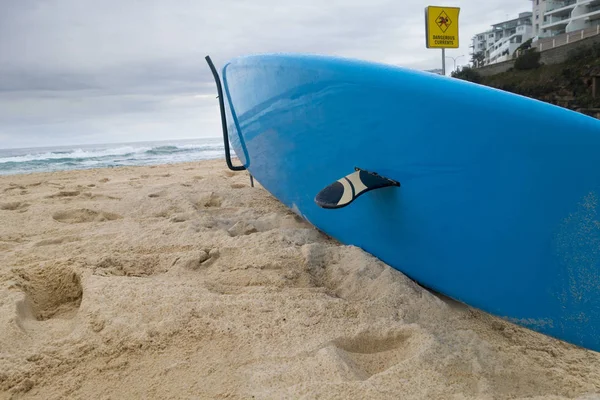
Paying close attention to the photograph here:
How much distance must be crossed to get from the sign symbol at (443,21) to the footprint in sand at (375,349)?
330 centimetres

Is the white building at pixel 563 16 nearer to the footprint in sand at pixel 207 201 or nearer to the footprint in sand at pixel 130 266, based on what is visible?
the footprint in sand at pixel 207 201

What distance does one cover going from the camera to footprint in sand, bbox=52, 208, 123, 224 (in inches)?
91.0

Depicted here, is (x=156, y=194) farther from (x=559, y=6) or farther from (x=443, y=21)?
(x=559, y=6)

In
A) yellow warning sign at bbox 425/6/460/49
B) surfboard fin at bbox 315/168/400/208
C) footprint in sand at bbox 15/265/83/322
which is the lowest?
footprint in sand at bbox 15/265/83/322

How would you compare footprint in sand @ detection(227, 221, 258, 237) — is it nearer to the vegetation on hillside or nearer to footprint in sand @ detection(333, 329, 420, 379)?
footprint in sand @ detection(333, 329, 420, 379)

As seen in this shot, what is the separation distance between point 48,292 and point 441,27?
11.7ft

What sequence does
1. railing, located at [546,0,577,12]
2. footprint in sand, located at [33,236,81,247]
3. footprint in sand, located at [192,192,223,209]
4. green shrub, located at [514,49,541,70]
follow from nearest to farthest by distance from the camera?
footprint in sand, located at [33,236,81,247]
footprint in sand, located at [192,192,223,209]
green shrub, located at [514,49,541,70]
railing, located at [546,0,577,12]

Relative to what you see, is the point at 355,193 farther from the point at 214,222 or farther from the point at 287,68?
the point at 214,222

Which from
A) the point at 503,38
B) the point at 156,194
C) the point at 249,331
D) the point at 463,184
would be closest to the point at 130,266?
the point at 249,331

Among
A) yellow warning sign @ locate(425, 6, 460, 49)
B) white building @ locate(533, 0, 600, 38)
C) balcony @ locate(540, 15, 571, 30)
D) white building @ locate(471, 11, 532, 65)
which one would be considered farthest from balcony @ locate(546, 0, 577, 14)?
yellow warning sign @ locate(425, 6, 460, 49)

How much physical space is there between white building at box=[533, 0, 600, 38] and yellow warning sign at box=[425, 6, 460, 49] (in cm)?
2995

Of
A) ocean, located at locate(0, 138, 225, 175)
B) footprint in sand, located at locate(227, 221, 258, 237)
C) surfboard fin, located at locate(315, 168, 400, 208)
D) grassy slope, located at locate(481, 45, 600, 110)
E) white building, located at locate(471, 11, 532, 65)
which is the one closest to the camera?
surfboard fin, located at locate(315, 168, 400, 208)

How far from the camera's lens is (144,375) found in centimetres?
91

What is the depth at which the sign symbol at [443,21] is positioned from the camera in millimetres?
3594
